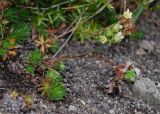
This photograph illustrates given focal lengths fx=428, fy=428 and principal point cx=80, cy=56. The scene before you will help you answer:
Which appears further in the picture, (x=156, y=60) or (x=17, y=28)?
(x=156, y=60)

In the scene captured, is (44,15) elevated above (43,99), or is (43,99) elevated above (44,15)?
(44,15)

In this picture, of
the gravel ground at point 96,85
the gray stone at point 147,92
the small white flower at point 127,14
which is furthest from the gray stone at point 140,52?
the small white flower at point 127,14

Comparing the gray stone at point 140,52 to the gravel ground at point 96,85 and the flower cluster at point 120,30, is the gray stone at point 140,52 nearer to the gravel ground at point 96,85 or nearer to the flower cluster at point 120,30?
the gravel ground at point 96,85

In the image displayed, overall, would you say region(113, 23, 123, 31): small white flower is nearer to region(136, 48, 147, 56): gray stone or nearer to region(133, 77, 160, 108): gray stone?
region(133, 77, 160, 108): gray stone

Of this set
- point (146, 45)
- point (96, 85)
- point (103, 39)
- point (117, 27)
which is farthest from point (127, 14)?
point (146, 45)

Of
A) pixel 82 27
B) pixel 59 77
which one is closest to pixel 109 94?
pixel 59 77

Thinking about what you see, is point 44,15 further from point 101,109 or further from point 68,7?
point 101,109

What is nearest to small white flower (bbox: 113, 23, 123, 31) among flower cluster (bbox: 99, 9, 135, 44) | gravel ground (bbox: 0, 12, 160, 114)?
flower cluster (bbox: 99, 9, 135, 44)
